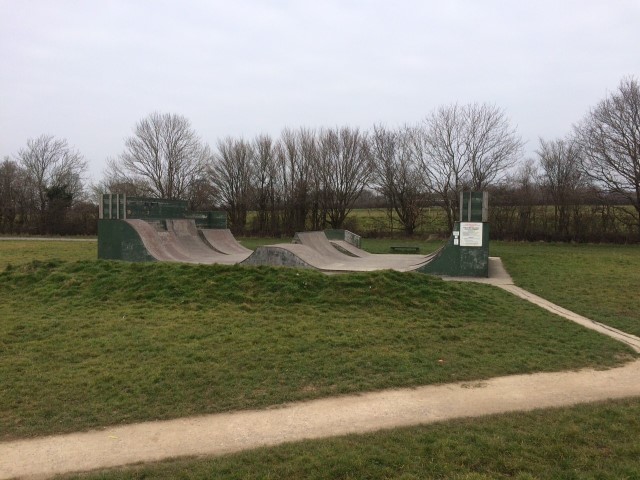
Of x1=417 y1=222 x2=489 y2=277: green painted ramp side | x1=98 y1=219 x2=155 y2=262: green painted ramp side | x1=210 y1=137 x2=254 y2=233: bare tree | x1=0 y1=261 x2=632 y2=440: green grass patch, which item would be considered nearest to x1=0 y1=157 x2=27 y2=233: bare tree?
x1=210 y1=137 x2=254 y2=233: bare tree

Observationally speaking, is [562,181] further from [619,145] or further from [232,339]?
[232,339]

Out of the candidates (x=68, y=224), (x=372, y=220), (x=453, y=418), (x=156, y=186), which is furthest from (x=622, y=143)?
(x=68, y=224)

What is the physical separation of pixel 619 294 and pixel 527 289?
1.94 metres

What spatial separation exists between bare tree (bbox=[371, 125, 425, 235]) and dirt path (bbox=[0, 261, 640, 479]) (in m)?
31.9

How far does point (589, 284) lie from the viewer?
12562mm

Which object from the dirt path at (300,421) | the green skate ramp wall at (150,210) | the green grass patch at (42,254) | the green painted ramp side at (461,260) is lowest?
the dirt path at (300,421)

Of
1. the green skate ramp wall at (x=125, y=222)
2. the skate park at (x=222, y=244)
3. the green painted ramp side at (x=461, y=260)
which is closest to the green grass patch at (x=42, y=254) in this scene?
the green skate ramp wall at (x=125, y=222)

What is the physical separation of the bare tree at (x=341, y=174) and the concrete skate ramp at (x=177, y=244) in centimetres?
1976

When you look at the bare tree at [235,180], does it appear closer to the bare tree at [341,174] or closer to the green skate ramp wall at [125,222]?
the bare tree at [341,174]

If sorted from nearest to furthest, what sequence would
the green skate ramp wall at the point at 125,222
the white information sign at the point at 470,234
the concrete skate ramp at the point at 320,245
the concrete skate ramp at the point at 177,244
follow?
the white information sign at the point at 470,234
the green skate ramp wall at the point at 125,222
the concrete skate ramp at the point at 177,244
the concrete skate ramp at the point at 320,245

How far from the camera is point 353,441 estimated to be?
148 inches

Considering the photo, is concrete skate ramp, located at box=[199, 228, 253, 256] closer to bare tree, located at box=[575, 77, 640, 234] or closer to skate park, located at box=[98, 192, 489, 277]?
skate park, located at box=[98, 192, 489, 277]

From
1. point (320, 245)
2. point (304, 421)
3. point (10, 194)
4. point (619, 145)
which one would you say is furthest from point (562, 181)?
point (10, 194)

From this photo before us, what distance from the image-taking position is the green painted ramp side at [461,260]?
1380 cm
